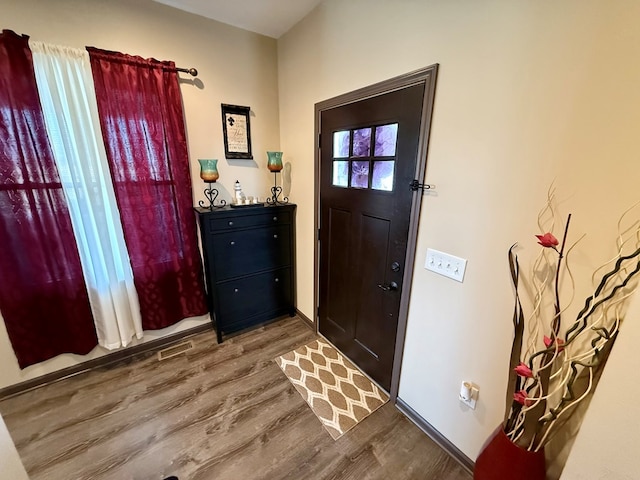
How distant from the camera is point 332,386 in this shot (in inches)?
73.3

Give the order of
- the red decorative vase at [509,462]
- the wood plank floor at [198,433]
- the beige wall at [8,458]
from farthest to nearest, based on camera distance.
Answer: the wood plank floor at [198,433]
the red decorative vase at [509,462]
the beige wall at [8,458]

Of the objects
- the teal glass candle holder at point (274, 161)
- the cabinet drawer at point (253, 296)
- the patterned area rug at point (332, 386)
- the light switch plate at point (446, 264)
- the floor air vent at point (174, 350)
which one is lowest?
the patterned area rug at point (332, 386)

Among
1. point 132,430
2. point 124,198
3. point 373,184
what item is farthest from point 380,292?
point 124,198

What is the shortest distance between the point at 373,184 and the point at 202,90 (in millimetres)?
1626

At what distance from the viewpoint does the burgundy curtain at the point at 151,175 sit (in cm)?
169

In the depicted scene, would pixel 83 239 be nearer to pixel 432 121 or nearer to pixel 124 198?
pixel 124 198

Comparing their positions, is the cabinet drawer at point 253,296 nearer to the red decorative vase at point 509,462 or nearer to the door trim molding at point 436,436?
the door trim molding at point 436,436

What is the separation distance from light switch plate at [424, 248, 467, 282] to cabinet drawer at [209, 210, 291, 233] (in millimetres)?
1399

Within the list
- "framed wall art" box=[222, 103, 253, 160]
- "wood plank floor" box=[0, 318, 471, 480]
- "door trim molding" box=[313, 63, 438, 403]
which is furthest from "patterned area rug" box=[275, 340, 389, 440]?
"framed wall art" box=[222, 103, 253, 160]

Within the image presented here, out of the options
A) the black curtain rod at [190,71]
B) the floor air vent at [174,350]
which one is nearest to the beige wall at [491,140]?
the black curtain rod at [190,71]

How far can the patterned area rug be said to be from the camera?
163 cm

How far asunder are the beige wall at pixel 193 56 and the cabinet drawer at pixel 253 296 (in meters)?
0.42

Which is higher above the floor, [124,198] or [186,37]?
[186,37]

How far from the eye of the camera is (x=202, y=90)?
6.64 ft
